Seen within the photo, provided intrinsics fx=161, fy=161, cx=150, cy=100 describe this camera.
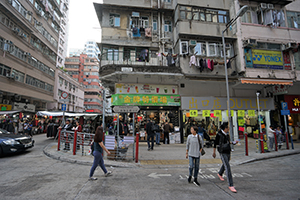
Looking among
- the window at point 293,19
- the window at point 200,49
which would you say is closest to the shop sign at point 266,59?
the window at point 293,19

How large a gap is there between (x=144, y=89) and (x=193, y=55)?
17.2ft

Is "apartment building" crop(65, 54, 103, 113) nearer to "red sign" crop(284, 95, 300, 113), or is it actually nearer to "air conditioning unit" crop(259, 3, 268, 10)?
"air conditioning unit" crop(259, 3, 268, 10)

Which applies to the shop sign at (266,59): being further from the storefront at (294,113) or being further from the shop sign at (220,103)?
the storefront at (294,113)

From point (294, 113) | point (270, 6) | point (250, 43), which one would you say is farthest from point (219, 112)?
point (270, 6)

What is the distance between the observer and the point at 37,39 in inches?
1008

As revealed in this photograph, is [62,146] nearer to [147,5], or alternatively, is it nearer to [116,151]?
[116,151]

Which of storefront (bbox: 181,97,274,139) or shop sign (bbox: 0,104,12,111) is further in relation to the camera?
shop sign (bbox: 0,104,12,111)

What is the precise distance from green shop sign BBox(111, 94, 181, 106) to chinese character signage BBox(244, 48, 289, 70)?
7.48m

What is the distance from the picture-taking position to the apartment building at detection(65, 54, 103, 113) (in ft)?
192

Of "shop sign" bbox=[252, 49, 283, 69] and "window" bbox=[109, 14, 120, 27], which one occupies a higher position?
"window" bbox=[109, 14, 120, 27]

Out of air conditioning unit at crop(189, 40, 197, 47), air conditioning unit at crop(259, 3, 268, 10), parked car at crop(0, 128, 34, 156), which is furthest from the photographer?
air conditioning unit at crop(259, 3, 268, 10)

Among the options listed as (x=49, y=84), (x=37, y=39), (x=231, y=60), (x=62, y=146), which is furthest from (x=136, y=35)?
(x=49, y=84)

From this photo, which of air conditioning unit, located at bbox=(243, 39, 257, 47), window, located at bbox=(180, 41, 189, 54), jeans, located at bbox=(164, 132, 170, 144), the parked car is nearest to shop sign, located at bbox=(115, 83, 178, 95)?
window, located at bbox=(180, 41, 189, 54)

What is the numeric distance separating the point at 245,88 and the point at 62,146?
1656cm
